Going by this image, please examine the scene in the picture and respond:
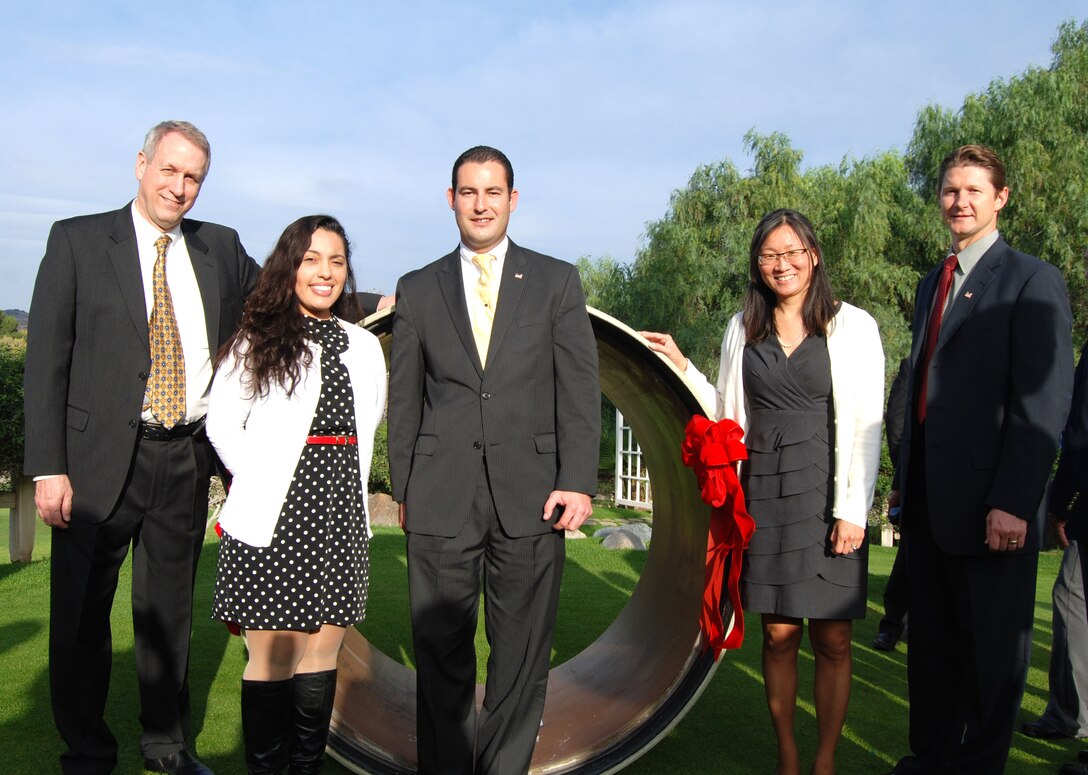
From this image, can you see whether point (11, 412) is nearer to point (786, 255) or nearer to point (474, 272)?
point (474, 272)

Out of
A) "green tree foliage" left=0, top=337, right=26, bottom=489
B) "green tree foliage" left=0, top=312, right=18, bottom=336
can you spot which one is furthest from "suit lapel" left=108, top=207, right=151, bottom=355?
"green tree foliage" left=0, top=312, right=18, bottom=336

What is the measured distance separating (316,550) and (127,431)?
2.66 feet

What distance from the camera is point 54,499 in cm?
293

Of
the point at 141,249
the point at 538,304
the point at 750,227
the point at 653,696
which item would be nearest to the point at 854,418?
the point at 538,304

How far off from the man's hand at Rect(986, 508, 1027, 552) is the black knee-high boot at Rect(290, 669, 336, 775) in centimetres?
201

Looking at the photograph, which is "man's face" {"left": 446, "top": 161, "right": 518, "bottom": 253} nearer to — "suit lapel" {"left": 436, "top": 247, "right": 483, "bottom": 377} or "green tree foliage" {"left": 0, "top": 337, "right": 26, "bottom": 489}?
"suit lapel" {"left": 436, "top": 247, "right": 483, "bottom": 377}

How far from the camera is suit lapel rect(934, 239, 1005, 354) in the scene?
2.93m

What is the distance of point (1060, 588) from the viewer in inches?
157

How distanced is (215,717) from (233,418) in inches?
64.9

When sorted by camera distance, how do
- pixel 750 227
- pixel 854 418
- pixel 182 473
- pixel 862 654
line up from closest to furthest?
pixel 854 418, pixel 182 473, pixel 862 654, pixel 750 227

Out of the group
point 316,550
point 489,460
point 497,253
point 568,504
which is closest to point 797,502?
point 568,504

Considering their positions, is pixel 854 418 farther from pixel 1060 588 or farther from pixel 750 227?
pixel 750 227

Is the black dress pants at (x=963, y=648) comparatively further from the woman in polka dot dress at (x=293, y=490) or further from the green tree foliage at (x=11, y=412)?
the green tree foliage at (x=11, y=412)

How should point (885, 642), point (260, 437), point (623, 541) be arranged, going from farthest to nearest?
point (623, 541) < point (885, 642) < point (260, 437)
